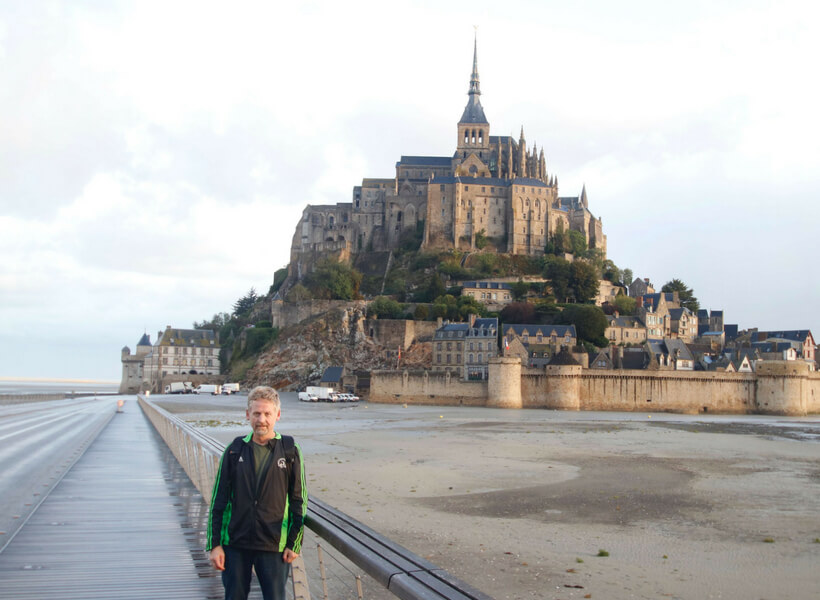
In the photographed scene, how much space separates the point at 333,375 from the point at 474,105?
1787 inches

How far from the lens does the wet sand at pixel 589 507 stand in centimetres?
927

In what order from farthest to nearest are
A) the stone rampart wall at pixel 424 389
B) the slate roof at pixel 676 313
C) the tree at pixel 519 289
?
the tree at pixel 519 289 → the slate roof at pixel 676 313 → the stone rampart wall at pixel 424 389

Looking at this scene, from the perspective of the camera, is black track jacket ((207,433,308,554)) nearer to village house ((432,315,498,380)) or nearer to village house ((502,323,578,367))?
village house ((432,315,498,380))

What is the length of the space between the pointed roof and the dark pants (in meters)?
92.1

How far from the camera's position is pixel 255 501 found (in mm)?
4246

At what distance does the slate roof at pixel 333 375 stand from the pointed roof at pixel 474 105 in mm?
41548

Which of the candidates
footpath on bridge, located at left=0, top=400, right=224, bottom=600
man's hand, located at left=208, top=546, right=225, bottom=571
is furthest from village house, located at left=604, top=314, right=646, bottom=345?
man's hand, located at left=208, top=546, right=225, bottom=571

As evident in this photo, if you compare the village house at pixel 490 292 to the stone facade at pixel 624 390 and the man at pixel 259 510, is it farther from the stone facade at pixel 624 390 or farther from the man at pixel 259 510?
the man at pixel 259 510

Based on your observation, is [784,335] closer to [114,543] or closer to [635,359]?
[635,359]

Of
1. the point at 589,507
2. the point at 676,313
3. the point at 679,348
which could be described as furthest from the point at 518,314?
the point at 589,507

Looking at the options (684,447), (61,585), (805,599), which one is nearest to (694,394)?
(684,447)

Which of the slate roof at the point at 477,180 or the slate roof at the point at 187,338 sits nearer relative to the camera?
the slate roof at the point at 477,180

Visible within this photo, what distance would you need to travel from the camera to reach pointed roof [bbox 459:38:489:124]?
93.3 m

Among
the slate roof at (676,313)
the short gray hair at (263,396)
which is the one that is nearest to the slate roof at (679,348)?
the slate roof at (676,313)
